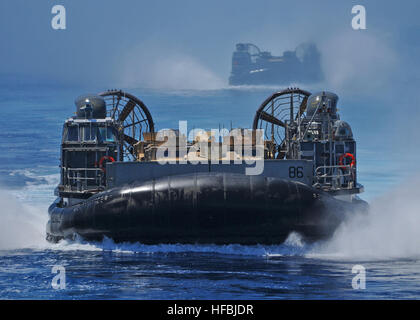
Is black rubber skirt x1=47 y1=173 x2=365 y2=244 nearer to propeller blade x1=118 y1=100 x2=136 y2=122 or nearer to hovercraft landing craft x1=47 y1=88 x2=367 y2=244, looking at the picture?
hovercraft landing craft x1=47 y1=88 x2=367 y2=244

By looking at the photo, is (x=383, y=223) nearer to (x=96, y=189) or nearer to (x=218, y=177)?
(x=218, y=177)

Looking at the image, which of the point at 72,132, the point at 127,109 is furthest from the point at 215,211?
the point at 127,109

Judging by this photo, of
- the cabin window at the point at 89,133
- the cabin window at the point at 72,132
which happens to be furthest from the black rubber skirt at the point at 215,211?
the cabin window at the point at 72,132

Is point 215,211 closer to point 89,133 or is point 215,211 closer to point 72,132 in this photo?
point 89,133

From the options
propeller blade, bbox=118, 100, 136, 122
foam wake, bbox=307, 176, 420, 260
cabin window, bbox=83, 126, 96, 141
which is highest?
propeller blade, bbox=118, 100, 136, 122

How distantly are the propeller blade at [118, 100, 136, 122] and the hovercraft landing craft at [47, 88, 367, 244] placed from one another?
1.76m

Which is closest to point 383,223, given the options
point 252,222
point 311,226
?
point 311,226

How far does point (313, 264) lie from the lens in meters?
14.4

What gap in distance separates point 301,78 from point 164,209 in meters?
79.8

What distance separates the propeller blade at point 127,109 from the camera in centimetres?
2342

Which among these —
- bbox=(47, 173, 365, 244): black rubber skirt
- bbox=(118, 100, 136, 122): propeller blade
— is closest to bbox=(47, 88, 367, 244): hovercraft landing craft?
bbox=(47, 173, 365, 244): black rubber skirt

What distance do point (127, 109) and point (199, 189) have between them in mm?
8327

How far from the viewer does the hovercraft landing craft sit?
15828 mm
